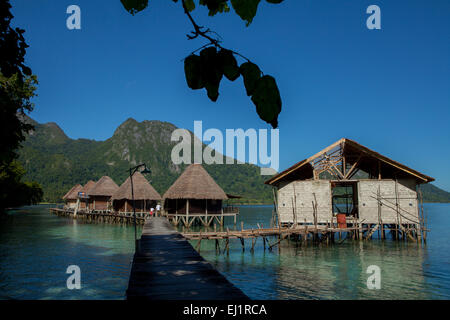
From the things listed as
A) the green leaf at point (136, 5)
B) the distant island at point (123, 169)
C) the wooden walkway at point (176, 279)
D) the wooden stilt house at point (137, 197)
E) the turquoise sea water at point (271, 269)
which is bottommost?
the turquoise sea water at point (271, 269)

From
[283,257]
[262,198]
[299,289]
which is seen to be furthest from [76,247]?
[262,198]

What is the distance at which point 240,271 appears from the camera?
13.9 metres

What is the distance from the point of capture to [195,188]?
32250mm

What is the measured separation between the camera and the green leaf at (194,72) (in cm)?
156

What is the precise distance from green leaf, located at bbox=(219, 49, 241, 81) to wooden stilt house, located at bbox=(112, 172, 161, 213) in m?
38.0

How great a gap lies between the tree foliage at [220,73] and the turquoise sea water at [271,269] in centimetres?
1001

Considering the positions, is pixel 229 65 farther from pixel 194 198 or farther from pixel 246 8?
pixel 194 198

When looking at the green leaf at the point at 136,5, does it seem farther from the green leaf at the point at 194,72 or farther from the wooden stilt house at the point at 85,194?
the wooden stilt house at the point at 85,194

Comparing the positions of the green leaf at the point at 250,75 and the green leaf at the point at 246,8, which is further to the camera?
the green leaf at the point at 250,75

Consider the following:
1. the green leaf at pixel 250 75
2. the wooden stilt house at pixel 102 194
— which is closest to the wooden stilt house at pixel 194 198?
the wooden stilt house at pixel 102 194

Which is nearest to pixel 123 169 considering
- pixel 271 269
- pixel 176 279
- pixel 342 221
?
pixel 342 221

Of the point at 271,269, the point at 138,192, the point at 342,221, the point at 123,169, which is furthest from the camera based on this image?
the point at 123,169

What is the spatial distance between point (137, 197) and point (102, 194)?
1102 centimetres
